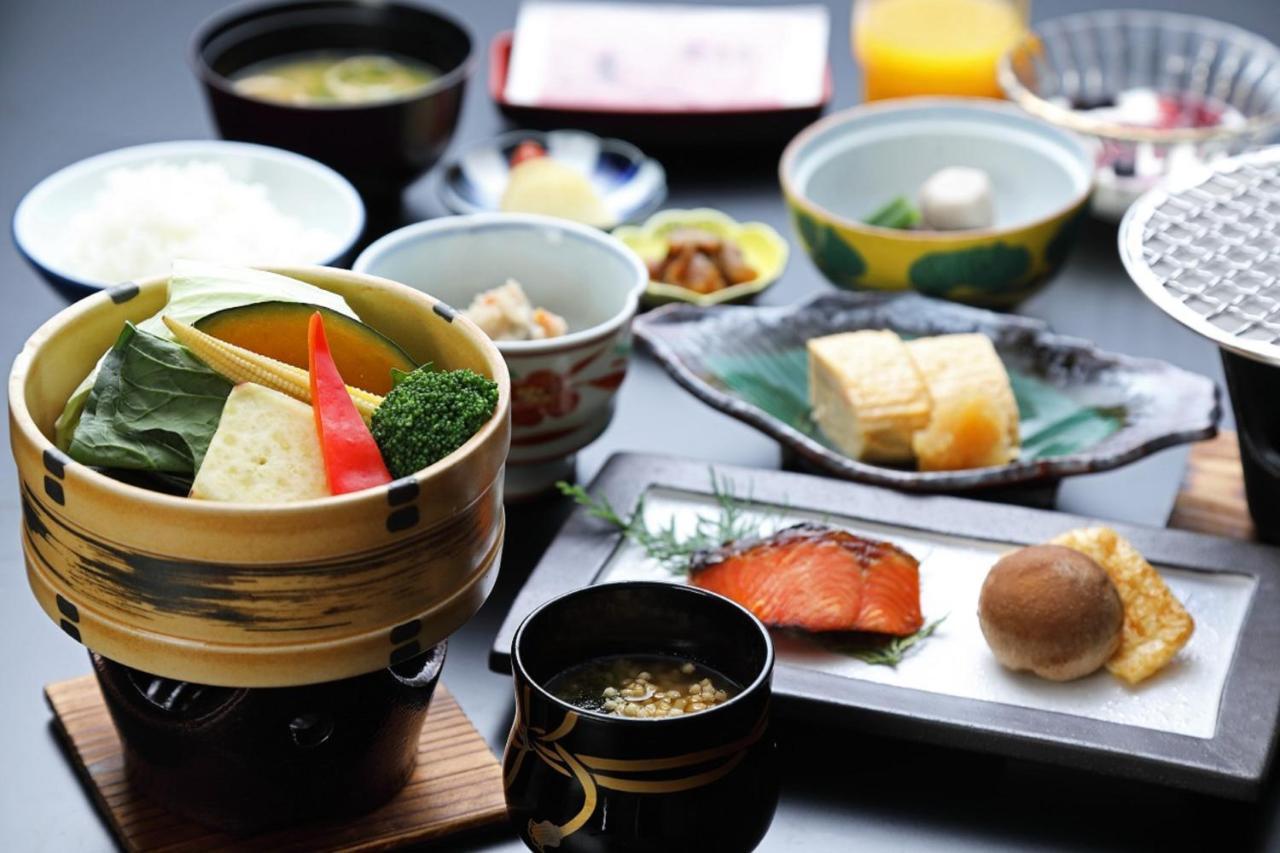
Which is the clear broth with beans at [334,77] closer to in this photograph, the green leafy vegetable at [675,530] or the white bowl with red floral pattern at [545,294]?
the white bowl with red floral pattern at [545,294]

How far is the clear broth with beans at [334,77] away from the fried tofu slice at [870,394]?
29.8 inches

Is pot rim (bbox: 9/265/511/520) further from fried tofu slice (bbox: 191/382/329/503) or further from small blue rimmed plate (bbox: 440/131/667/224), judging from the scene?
small blue rimmed plate (bbox: 440/131/667/224)

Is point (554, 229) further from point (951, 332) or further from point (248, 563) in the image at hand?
point (248, 563)

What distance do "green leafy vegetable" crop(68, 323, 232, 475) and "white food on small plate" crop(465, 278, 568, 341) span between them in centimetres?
46

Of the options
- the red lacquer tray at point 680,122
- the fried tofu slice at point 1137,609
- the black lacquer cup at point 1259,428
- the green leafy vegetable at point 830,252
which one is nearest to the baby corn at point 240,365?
the fried tofu slice at point 1137,609

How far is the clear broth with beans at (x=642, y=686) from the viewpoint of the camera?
1.08 meters

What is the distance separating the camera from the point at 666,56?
7.62ft

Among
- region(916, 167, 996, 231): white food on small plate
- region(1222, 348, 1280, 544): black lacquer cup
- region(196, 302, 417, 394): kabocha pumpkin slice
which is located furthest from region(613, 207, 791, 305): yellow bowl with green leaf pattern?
region(196, 302, 417, 394): kabocha pumpkin slice

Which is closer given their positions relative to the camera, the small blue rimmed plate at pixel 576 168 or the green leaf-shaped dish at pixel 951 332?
the green leaf-shaped dish at pixel 951 332

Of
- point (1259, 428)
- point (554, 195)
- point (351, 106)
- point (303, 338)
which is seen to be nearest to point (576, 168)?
point (554, 195)

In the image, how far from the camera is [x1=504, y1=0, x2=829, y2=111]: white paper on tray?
88.1 inches

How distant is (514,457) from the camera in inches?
59.3

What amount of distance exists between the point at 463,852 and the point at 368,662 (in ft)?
0.70

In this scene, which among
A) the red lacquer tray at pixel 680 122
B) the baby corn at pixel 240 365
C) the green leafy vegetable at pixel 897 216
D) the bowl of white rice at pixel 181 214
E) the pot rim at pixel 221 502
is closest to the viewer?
the pot rim at pixel 221 502
